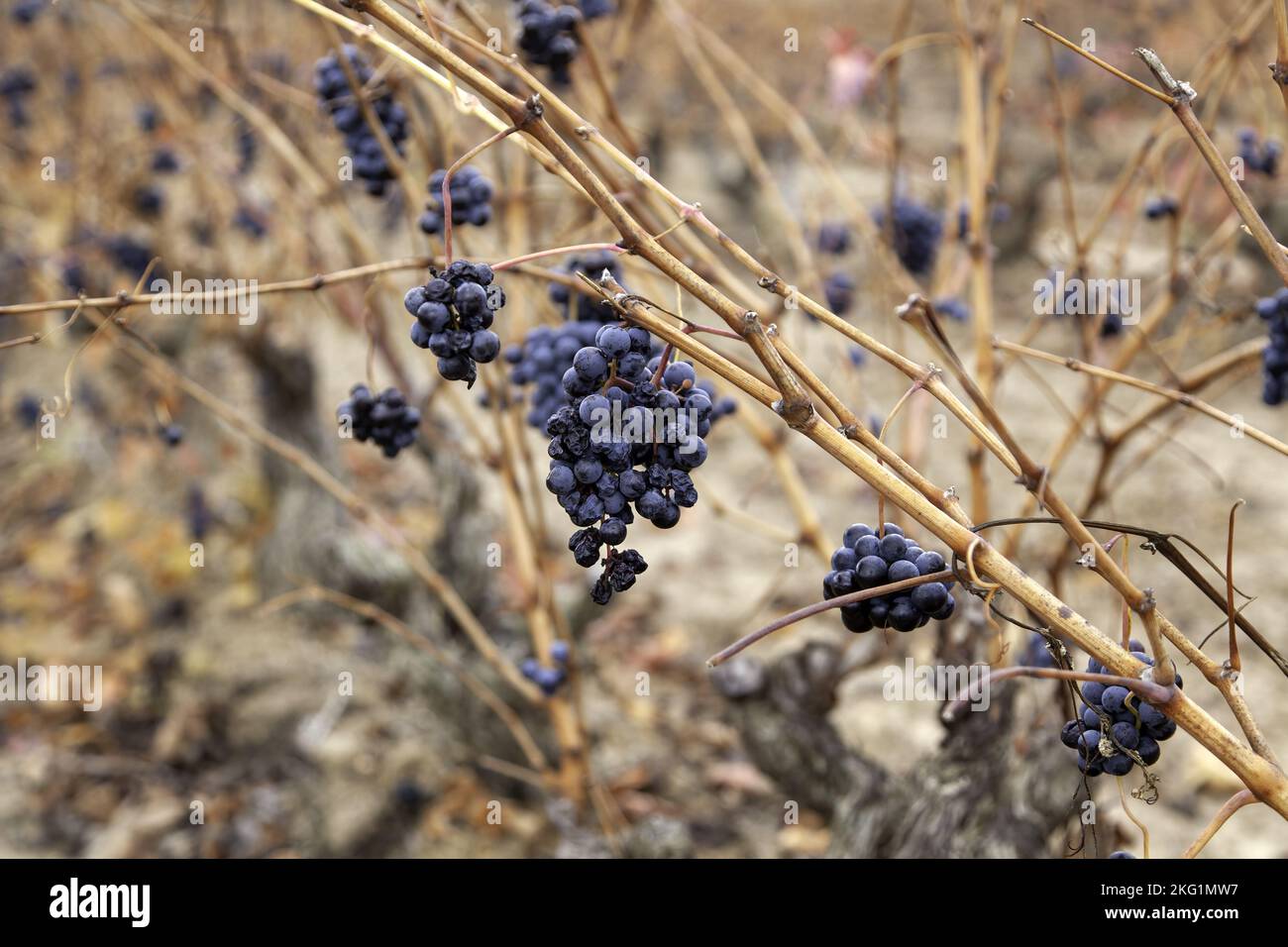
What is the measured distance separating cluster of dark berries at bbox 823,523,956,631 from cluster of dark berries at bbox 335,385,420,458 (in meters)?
0.87

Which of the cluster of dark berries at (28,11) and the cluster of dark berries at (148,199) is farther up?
the cluster of dark berries at (28,11)

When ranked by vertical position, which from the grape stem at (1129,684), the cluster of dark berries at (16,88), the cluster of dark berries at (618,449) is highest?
the cluster of dark berries at (16,88)

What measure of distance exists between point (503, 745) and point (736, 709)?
83 centimetres

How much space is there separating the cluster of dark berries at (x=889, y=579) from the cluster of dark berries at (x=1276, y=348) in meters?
0.90

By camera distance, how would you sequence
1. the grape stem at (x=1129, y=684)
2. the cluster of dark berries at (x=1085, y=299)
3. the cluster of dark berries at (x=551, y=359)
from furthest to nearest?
1. the cluster of dark berries at (x=1085, y=299)
2. the cluster of dark berries at (x=551, y=359)
3. the grape stem at (x=1129, y=684)

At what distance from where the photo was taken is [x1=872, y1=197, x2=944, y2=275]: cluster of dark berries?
3.11 meters

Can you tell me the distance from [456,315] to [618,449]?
0.81ft

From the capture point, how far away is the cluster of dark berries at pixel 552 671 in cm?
253

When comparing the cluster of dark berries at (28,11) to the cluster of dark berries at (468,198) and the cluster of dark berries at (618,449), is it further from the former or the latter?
the cluster of dark berries at (618,449)

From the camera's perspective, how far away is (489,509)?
173 inches

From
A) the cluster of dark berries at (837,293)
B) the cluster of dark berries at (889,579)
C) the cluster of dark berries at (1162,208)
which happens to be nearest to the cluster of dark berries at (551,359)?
the cluster of dark berries at (889,579)

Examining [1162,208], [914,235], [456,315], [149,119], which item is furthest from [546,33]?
[149,119]

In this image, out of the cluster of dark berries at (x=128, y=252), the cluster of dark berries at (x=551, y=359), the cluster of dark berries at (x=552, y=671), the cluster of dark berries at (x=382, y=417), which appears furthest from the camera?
the cluster of dark berries at (x=128, y=252)
